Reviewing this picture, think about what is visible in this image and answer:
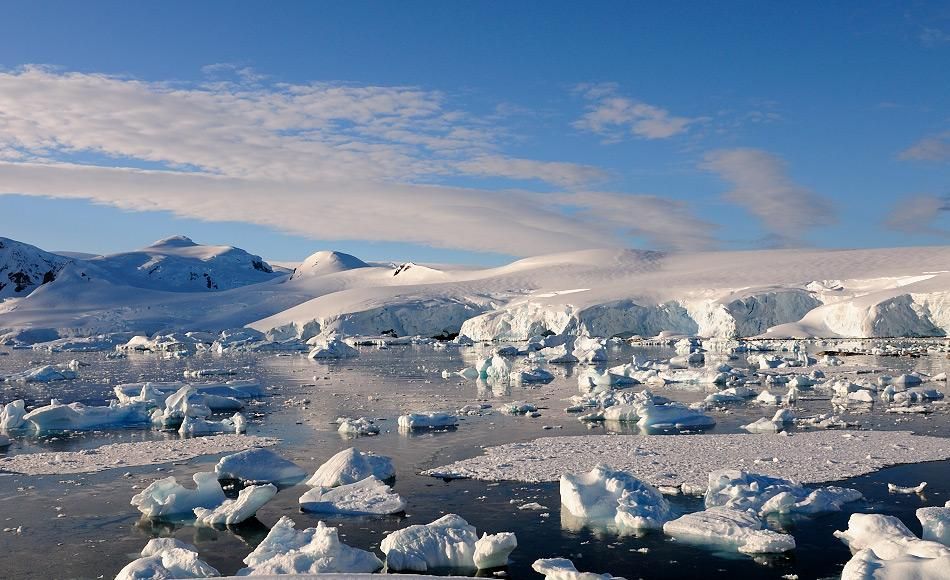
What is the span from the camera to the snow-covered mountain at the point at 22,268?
121m

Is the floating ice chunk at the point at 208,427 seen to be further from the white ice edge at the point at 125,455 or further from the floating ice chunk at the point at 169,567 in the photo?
the floating ice chunk at the point at 169,567

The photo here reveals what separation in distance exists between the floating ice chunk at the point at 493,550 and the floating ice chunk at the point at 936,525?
3.19 metres

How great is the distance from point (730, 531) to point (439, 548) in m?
2.37

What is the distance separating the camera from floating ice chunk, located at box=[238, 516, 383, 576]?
5.73m

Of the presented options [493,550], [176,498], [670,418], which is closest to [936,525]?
[493,550]

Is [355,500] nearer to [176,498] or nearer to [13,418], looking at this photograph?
[176,498]

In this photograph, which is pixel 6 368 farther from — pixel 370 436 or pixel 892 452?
pixel 892 452

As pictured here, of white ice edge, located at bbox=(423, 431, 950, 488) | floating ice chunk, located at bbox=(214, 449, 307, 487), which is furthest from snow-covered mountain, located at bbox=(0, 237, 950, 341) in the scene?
floating ice chunk, located at bbox=(214, 449, 307, 487)

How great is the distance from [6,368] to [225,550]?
31862mm

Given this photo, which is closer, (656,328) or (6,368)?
(6,368)

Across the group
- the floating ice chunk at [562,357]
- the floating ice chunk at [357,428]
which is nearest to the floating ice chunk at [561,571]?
the floating ice chunk at [357,428]

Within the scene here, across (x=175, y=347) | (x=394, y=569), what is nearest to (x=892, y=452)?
(x=394, y=569)

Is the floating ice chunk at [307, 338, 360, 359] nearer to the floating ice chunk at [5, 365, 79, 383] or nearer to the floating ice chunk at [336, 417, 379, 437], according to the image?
the floating ice chunk at [5, 365, 79, 383]

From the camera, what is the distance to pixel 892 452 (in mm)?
10102
